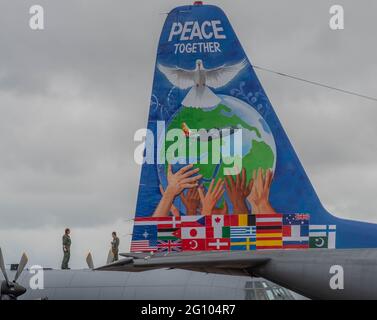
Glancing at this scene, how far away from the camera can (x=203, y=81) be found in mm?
19906

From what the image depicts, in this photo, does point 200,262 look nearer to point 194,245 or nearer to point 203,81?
point 194,245

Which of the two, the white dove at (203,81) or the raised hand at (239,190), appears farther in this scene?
the white dove at (203,81)

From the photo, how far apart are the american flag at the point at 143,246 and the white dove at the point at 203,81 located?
3.29 metres

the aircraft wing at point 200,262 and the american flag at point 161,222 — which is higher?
the american flag at point 161,222

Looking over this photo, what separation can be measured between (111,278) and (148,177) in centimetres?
1437

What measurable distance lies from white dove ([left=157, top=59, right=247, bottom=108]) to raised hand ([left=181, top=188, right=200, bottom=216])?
2.02m

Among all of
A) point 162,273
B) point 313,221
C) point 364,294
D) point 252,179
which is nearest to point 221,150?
point 252,179

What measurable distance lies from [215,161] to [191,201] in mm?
1054

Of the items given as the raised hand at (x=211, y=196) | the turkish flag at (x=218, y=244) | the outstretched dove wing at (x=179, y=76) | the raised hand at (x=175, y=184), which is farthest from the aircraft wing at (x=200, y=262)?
the outstretched dove wing at (x=179, y=76)

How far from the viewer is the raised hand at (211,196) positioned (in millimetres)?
19328

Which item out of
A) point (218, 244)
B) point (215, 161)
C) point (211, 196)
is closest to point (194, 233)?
point (218, 244)

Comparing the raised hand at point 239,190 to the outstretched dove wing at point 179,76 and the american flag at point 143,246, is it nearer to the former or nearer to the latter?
the american flag at point 143,246

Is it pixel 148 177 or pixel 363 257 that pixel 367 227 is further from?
pixel 148 177
